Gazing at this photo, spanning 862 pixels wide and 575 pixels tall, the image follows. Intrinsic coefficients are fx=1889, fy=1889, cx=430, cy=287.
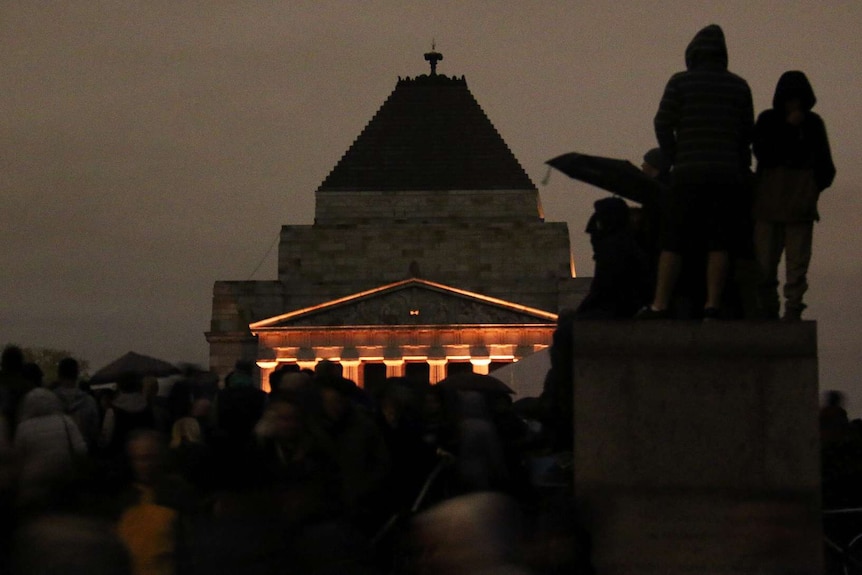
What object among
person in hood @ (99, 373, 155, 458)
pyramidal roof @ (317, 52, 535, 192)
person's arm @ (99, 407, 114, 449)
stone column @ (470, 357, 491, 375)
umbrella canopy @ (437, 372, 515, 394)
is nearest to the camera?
person in hood @ (99, 373, 155, 458)

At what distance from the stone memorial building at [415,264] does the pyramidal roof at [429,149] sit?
0.08 metres

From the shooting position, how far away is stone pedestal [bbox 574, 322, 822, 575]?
1085 centimetres

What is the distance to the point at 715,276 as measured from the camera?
11.7 m

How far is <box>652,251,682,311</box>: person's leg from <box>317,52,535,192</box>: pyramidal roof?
3022 inches

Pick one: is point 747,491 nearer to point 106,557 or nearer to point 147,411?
point 106,557

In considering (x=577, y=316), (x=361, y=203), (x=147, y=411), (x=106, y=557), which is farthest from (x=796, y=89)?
(x=361, y=203)

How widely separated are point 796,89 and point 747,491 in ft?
9.62

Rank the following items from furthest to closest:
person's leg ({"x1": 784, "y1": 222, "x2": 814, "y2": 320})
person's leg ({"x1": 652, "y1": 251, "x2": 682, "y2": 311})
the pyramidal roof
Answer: the pyramidal roof, person's leg ({"x1": 784, "y1": 222, "x2": 814, "y2": 320}), person's leg ({"x1": 652, "y1": 251, "x2": 682, "y2": 311})

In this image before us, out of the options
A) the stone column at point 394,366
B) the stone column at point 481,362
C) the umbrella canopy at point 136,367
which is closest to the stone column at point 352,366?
the stone column at point 394,366

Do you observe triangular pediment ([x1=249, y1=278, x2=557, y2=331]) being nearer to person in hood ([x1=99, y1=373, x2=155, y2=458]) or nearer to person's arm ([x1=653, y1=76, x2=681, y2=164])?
person in hood ([x1=99, y1=373, x2=155, y2=458])

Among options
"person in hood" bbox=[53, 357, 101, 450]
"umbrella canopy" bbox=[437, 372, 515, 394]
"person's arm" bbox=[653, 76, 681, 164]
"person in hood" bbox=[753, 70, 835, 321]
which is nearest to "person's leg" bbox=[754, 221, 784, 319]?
"person in hood" bbox=[753, 70, 835, 321]

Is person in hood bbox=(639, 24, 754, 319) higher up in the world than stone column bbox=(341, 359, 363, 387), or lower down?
higher up

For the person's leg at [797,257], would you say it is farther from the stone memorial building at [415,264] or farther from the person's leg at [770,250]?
the stone memorial building at [415,264]

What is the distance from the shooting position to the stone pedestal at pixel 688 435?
10.9 m
